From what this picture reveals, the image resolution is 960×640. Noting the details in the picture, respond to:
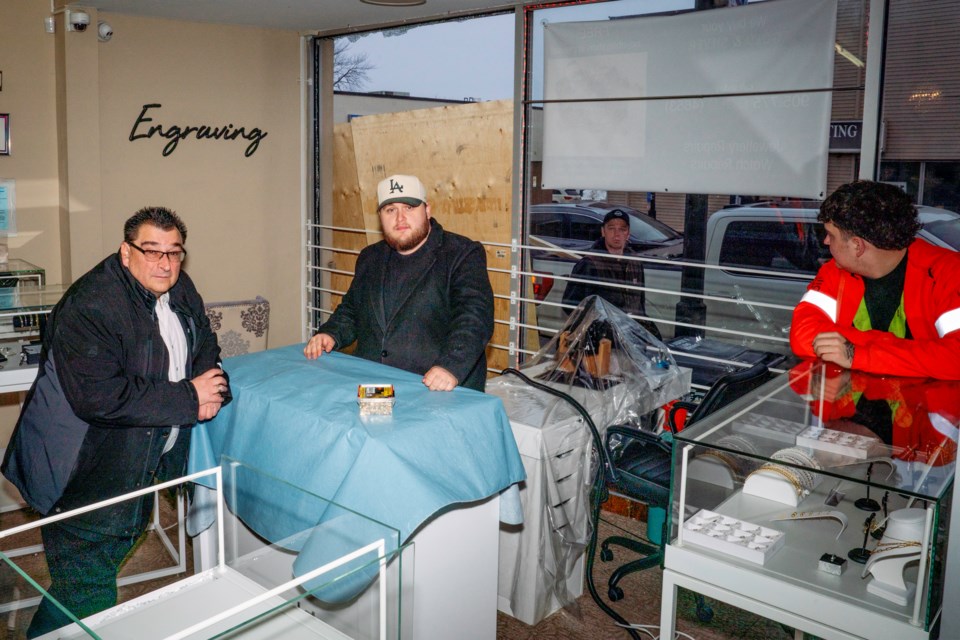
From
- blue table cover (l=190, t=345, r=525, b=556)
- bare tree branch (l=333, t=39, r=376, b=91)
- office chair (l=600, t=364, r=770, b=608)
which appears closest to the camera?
blue table cover (l=190, t=345, r=525, b=556)

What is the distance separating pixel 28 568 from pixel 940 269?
8.24ft

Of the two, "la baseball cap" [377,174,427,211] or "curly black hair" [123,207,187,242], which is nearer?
"curly black hair" [123,207,187,242]

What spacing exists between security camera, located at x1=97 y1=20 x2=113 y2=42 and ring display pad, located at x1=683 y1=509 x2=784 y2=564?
476 centimetres

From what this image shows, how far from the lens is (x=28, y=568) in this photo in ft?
5.05

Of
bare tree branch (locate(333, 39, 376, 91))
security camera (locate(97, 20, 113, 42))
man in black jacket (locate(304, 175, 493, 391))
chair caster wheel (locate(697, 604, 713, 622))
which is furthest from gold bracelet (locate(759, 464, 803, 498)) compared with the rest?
security camera (locate(97, 20, 113, 42))

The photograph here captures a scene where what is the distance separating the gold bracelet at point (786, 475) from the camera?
2.05 meters

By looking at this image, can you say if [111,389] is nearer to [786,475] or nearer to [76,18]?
[786,475]

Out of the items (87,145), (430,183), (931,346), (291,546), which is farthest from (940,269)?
(87,145)

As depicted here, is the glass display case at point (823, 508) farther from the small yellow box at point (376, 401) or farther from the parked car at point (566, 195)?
the parked car at point (566, 195)

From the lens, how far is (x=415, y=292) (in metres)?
3.32

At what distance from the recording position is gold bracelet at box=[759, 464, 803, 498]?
205cm

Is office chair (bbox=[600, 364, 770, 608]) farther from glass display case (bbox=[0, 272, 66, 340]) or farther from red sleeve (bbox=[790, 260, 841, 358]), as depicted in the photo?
glass display case (bbox=[0, 272, 66, 340])

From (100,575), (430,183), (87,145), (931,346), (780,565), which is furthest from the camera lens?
(430,183)

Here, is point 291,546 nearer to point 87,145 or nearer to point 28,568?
point 28,568
